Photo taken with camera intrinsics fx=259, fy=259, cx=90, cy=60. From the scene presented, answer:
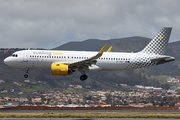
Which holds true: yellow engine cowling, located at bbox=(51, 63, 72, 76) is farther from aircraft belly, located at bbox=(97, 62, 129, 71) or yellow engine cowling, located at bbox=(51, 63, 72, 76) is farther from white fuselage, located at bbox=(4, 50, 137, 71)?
aircraft belly, located at bbox=(97, 62, 129, 71)

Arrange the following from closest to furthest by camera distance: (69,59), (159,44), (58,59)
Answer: (58,59)
(69,59)
(159,44)

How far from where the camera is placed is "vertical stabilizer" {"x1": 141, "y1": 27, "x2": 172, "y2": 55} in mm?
40031

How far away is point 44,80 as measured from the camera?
123250 mm

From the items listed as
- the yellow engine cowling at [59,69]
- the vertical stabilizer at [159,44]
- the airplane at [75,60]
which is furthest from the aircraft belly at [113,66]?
the yellow engine cowling at [59,69]

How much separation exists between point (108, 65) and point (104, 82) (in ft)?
325

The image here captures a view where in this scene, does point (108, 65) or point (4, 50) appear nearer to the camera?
point (108, 65)

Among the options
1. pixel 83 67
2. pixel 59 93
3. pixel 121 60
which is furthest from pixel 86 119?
pixel 59 93

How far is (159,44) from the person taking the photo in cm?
4053

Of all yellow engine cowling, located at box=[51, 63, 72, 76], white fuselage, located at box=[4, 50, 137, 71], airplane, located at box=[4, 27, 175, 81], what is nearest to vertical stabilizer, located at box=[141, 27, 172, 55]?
airplane, located at box=[4, 27, 175, 81]

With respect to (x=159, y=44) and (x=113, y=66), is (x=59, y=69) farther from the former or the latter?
(x=159, y=44)

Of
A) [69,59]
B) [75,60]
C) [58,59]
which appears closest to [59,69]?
[58,59]

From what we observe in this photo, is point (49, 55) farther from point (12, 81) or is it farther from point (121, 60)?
point (12, 81)

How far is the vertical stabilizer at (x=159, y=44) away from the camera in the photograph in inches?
1576

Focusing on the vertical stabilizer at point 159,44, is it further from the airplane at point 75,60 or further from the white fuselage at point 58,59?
the white fuselage at point 58,59
